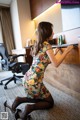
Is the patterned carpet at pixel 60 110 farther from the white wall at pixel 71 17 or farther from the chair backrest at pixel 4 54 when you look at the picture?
the white wall at pixel 71 17

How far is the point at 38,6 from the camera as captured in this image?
318 centimetres

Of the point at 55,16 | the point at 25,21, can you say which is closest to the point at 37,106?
the point at 55,16

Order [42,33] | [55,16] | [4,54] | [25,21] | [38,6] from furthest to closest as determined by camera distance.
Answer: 1. [25,21]
2. [38,6]
3. [55,16]
4. [4,54]
5. [42,33]

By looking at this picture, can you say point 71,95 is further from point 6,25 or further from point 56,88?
point 6,25

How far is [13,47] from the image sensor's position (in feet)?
14.7

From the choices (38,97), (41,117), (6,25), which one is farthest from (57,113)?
(6,25)

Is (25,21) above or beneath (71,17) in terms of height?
above

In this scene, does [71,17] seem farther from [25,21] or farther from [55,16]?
[25,21]

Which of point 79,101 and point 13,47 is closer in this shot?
point 79,101

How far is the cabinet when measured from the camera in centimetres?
271

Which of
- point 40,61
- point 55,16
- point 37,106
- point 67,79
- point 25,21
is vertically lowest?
point 37,106

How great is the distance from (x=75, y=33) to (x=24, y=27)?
2.17m

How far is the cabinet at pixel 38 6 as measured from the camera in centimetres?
271

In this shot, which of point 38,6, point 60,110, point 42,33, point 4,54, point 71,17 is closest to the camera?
point 42,33
